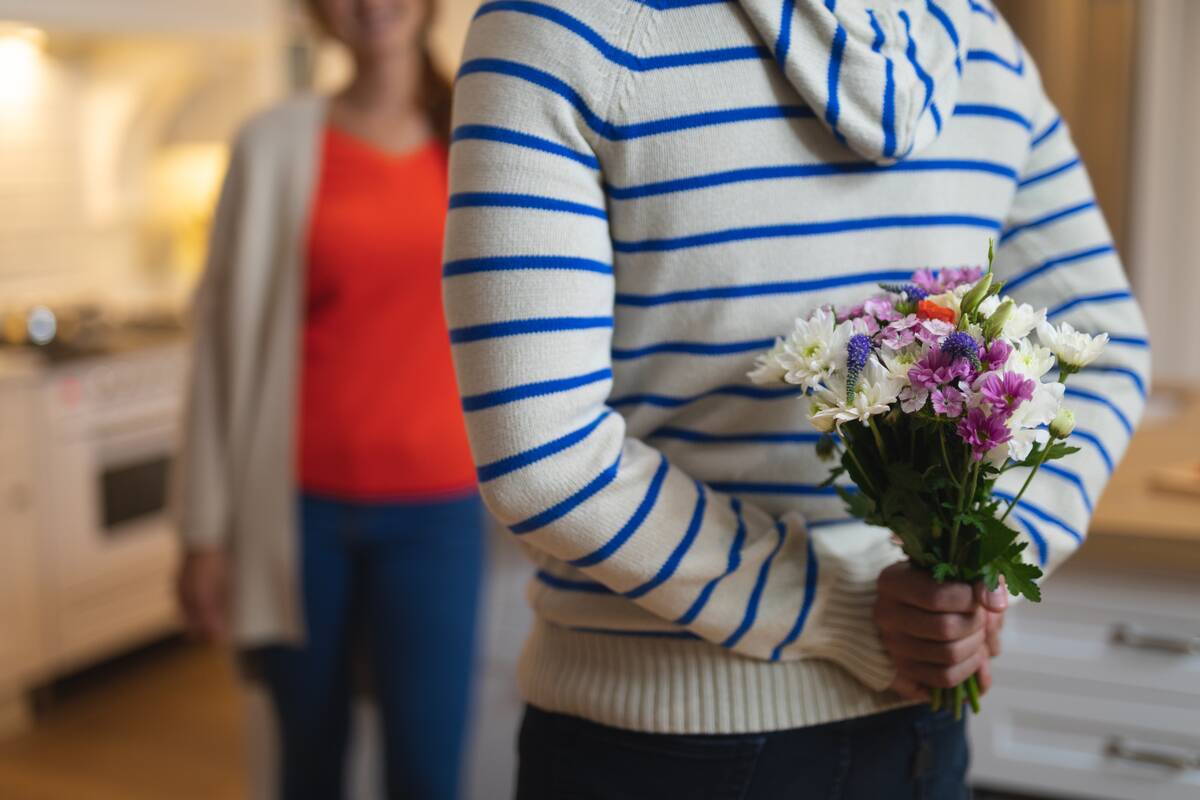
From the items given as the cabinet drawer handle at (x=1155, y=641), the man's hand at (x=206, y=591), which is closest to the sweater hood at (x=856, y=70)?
the cabinet drawer handle at (x=1155, y=641)

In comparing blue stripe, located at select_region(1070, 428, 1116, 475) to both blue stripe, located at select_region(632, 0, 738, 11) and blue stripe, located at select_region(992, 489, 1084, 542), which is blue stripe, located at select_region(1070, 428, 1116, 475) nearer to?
blue stripe, located at select_region(992, 489, 1084, 542)

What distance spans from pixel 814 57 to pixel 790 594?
13.8 inches

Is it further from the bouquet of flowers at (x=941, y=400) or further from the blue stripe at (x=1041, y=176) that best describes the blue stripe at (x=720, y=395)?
the blue stripe at (x=1041, y=176)

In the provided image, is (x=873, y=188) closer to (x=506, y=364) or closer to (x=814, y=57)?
(x=814, y=57)

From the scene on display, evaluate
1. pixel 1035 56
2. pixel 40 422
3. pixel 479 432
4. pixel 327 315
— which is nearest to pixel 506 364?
pixel 479 432

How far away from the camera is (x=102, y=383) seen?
3.33 m

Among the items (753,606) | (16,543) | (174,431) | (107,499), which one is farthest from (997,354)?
(174,431)

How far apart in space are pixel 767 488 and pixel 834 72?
29 cm

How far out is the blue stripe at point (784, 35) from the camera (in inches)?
32.7

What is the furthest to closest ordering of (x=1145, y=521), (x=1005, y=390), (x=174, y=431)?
(x=174, y=431) < (x=1145, y=521) < (x=1005, y=390)

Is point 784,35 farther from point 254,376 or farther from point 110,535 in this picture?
point 110,535

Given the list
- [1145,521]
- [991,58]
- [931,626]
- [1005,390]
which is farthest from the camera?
[1145,521]

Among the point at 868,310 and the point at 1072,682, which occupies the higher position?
the point at 868,310

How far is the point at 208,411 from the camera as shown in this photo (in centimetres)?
184
